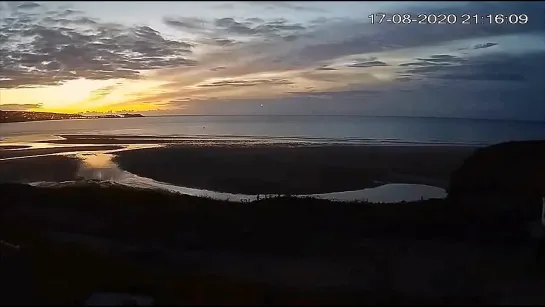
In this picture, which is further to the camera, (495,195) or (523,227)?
(495,195)

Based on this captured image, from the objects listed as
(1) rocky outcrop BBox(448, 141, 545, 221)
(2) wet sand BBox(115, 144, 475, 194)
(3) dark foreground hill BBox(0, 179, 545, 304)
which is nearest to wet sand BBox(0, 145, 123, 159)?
(2) wet sand BBox(115, 144, 475, 194)

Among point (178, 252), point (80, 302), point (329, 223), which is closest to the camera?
point (80, 302)

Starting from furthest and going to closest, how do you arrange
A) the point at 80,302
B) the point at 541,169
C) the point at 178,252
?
the point at 541,169 → the point at 178,252 → the point at 80,302

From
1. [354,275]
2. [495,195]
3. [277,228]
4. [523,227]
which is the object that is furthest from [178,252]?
[495,195]

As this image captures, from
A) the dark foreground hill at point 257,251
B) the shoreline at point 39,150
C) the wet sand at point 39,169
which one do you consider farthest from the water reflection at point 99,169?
the dark foreground hill at point 257,251

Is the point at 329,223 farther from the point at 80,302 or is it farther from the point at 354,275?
the point at 80,302

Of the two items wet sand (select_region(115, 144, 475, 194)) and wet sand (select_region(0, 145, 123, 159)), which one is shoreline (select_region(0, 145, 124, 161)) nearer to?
wet sand (select_region(0, 145, 123, 159))

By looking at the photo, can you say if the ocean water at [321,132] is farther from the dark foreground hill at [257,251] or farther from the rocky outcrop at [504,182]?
the dark foreground hill at [257,251]
